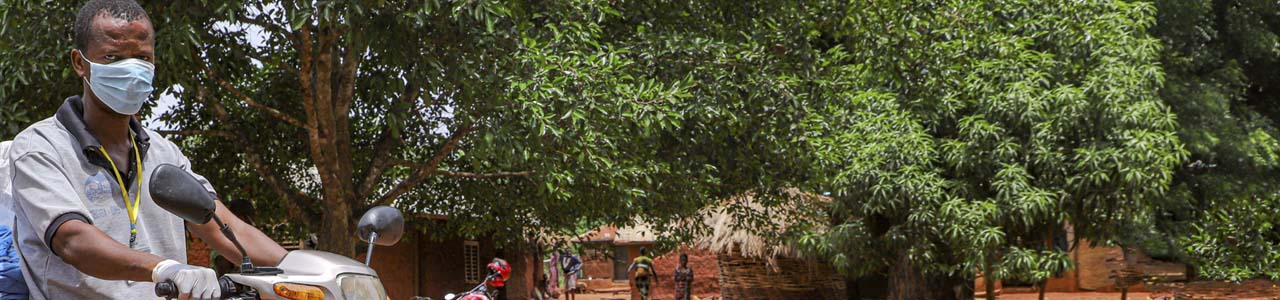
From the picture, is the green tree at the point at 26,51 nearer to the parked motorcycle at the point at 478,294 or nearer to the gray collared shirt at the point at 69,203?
the parked motorcycle at the point at 478,294

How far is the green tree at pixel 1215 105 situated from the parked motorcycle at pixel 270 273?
701 inches

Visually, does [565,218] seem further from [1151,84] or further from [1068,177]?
[1151,84]

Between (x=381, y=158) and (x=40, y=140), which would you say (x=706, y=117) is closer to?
(x=381, y=158)

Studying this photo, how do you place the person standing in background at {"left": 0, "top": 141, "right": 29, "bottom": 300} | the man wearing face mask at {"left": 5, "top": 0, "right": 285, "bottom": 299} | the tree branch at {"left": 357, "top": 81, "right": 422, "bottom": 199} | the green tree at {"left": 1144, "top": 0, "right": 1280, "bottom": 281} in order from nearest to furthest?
1. the man wearing face mask at {"left": 5, "top": 0, "right": 285, "bottom": 299}
2. the person standing in background at {"left": 0, "top": 141, "right": 29, "bottom": 300}
3. the tree branch at {"left": 357, "top": 81, "right": 422, "bottom": 199}
4. the green tree at {"left": 1144, "top": 0, "right": 1280, "bottom": 281}

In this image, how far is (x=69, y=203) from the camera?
231 centimetres

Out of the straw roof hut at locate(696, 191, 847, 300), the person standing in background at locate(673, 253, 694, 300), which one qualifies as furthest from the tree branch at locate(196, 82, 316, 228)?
the person standing in background at locate(673, 253, 694, 300)

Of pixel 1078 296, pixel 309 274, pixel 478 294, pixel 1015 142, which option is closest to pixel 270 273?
pixel 309 274

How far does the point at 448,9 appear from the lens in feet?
28.1

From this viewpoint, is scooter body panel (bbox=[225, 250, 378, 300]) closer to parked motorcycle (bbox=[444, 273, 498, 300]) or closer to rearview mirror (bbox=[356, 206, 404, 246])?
rearview mirror (bbox=[356, 206, 404, 246])

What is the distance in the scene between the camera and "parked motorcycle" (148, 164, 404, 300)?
6.78ft

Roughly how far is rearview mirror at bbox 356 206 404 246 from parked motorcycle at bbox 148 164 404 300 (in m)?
0.32

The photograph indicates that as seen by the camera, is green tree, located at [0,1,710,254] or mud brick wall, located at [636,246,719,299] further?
mud brick wall, located at [636,246,719,299]

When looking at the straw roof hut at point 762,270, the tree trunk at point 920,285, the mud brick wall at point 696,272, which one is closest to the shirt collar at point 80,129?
the tree trunk at point 920,285

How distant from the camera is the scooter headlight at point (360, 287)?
7.14 ft
